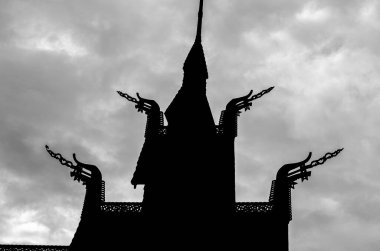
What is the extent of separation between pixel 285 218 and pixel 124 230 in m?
9.05

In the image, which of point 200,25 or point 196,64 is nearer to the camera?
point 196,64

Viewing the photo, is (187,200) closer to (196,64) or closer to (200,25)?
(196,64)

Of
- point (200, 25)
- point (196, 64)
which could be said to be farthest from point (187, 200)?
point (200, 25)

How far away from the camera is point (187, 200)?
103 feet

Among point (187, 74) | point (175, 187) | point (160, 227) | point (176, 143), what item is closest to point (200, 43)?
point (187, 74)

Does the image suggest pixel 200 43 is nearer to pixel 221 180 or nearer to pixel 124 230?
pixel 221 180

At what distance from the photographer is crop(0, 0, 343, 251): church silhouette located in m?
29.9

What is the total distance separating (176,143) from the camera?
33.9 m

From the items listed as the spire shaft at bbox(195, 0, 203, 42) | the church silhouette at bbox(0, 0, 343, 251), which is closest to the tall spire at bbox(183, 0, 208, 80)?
the spire shaft at bbox(195, 0, 203, 42)

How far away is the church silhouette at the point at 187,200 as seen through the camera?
29.9 meters

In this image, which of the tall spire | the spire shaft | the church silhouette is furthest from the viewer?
the spire shaft

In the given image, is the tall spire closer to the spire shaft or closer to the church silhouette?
the spire shaft

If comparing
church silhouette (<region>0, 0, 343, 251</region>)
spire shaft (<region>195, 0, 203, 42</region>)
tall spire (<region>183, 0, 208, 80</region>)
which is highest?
spire shaft (<region>195, 0, 203, 42</region>)

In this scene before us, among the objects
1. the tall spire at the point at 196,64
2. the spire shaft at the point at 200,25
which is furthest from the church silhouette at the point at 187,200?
the spire shaft at the point at 200,25
